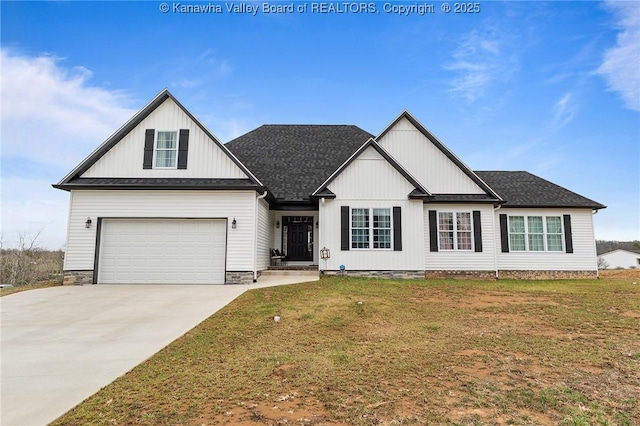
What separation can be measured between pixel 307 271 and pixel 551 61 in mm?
14467

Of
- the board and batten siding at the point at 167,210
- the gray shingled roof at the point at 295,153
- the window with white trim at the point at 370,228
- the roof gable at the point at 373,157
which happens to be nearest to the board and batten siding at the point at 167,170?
the board and batten siding at the point at 167,210

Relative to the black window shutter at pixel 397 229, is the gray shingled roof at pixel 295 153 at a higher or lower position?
higher

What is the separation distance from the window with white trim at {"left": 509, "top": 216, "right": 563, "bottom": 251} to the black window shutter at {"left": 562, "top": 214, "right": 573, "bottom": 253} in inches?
8.4

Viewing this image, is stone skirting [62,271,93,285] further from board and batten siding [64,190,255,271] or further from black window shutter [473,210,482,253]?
black window shutter [473,210,482,253]

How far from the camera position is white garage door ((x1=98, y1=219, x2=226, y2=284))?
42.5 feet

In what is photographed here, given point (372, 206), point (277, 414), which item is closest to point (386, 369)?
point (277, 414)

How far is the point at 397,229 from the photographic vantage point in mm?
14414

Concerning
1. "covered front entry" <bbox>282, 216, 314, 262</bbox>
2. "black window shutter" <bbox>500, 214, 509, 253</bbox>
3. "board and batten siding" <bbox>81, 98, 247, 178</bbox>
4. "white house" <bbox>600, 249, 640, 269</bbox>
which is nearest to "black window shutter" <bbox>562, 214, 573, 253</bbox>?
"black window shutter" <bbox>500, 214, 509, 253</bbox>

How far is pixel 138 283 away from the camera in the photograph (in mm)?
12891

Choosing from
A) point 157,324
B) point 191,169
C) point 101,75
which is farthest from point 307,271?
point 101,75

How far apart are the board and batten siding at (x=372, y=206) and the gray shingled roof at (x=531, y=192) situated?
17.3ft

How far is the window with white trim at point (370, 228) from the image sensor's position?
14.5 meters

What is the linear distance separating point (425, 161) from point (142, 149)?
12.6 m

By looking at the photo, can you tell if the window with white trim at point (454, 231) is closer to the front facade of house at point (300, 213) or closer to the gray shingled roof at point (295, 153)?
the front facade of house at point (300, 213)
